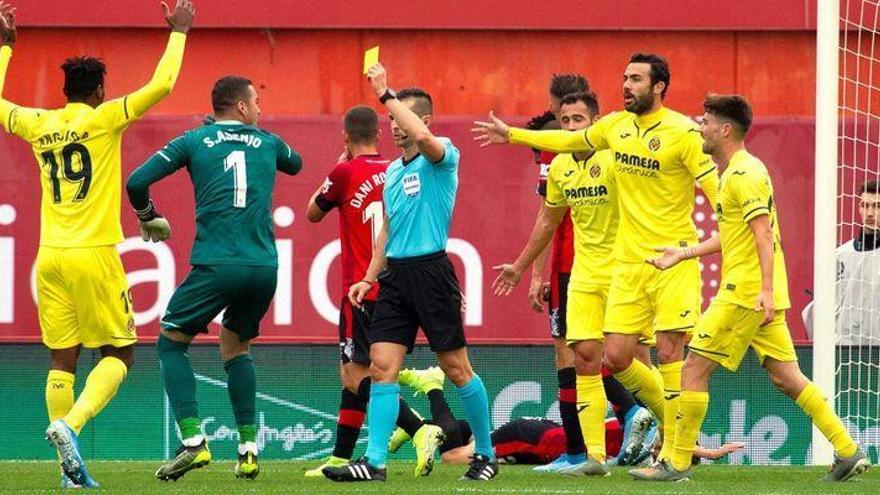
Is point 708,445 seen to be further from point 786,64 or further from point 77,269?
point 786,64

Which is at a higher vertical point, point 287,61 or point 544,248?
point 287,61

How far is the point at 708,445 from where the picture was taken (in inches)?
498

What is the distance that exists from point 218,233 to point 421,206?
994 millimetres

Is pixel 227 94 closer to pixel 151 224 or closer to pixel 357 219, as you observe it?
pixel 151 224

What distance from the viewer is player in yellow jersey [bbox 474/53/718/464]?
9.47 meters

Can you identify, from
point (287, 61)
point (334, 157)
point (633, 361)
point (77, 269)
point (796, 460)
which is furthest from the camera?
point (287, 61)

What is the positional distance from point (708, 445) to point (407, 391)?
81.4 inches

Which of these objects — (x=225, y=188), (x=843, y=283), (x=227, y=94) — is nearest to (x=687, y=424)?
(x=225, y=188)

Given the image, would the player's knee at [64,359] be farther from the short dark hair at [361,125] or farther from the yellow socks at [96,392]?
the short dark hair at [361,125]

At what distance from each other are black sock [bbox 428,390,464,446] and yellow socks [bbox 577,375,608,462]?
1.43m

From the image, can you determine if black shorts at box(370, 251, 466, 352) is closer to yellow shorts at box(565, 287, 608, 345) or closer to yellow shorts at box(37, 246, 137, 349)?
yellow shorts at box(565, 287, 608, 345)

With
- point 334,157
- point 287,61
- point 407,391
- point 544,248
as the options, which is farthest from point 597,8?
point 544,248

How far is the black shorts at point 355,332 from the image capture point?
→ 10.2 m

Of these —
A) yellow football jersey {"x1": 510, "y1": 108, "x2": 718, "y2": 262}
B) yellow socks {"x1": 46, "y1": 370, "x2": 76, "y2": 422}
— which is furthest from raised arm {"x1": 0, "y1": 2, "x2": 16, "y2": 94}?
yellow football jersey {"x1": 510, "y1": 108, "x2": 718, "y2": 262}
